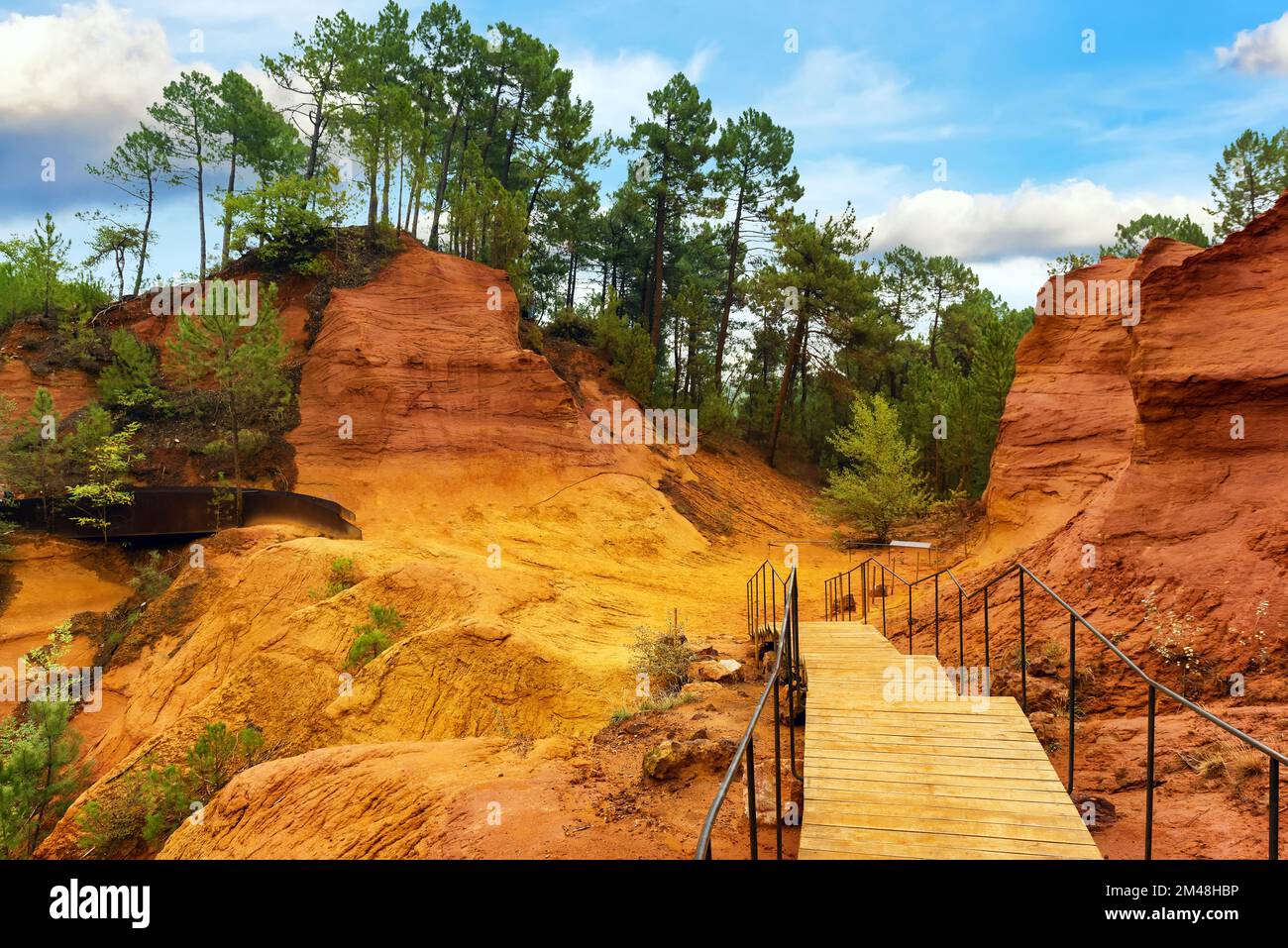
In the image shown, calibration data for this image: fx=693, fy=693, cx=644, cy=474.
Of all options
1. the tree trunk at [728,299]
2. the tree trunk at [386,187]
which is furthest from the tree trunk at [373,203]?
the tree trunk at [728,299]

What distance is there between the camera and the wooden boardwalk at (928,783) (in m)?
4.81

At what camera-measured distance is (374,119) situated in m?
29.0

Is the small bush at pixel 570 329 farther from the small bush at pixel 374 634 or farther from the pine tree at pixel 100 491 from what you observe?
the small bush at pixel 374 634

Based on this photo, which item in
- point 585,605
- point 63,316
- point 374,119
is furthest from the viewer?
point 374,119

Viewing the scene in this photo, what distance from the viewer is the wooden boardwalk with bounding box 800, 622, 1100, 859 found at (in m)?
4.81

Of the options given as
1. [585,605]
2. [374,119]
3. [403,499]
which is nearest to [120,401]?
[403,499]

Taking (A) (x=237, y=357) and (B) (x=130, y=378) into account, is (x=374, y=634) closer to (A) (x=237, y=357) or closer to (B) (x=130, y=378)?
(A) (x=237, y=357)

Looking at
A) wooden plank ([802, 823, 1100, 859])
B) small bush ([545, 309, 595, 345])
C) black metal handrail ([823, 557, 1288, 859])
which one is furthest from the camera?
small bush ([545, 309, 595, 345])

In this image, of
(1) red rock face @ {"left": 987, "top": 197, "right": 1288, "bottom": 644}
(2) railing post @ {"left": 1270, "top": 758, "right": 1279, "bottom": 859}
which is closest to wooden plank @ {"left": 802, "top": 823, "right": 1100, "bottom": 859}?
(2) railing post @ {"left": 1270, "top": 758, "right": 1279, "bottom": 859}

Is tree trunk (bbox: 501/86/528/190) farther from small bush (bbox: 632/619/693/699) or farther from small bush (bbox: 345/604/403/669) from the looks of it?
small bush (bbox: 632/619/693/699)
